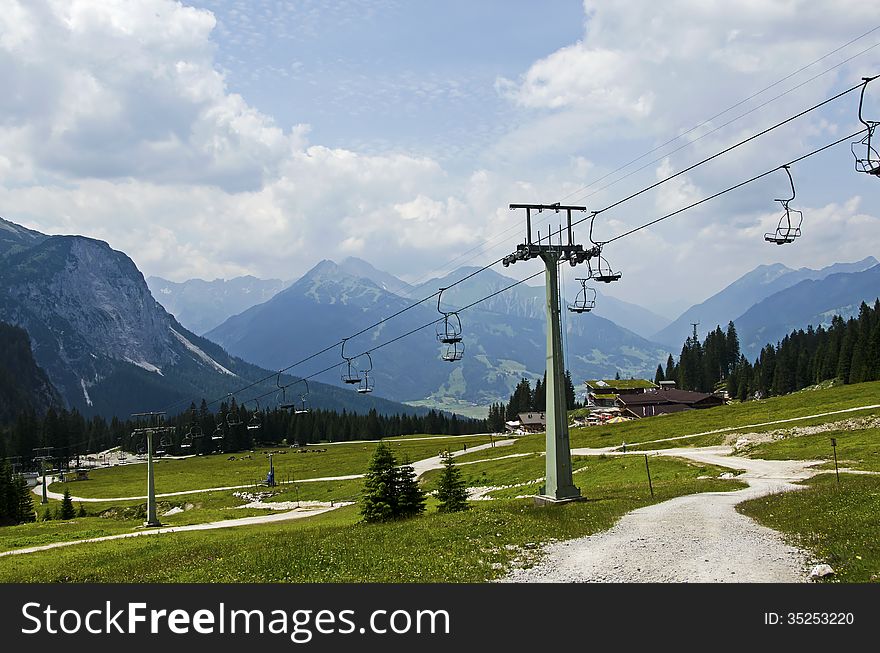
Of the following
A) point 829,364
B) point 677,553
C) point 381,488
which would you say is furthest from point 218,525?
point 829,364

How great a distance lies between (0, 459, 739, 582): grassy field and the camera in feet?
70.6

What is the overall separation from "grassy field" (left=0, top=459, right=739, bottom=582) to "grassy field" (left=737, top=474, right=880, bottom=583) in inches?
235

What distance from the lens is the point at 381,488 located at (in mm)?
35812

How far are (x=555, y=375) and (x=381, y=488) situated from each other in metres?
10.5

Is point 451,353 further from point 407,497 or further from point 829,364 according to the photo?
point 829,364

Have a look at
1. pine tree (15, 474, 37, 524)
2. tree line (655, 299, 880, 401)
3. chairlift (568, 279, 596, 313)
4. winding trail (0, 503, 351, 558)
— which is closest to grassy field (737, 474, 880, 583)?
→ chairlift (568, 279, 596, 313)

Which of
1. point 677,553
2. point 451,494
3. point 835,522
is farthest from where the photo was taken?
point 451,494

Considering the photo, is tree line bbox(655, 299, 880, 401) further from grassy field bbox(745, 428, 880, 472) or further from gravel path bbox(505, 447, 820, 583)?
gravel path bbox(505, 447, 820, 583)

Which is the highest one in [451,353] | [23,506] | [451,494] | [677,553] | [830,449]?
[451,353]

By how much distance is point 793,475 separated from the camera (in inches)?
1966

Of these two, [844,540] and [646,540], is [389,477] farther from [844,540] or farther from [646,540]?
[844,540]

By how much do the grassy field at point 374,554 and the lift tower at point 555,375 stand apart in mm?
1210
